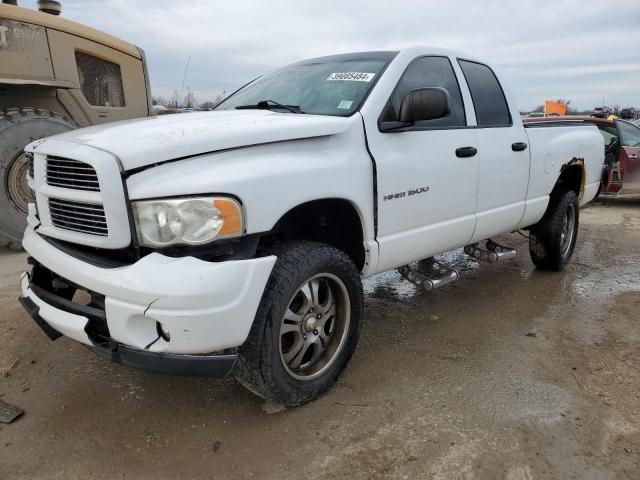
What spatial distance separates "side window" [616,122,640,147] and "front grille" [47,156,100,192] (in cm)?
929

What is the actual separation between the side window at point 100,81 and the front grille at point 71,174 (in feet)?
15.1

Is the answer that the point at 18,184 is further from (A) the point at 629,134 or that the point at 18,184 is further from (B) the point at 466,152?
(A) the point at 629,134

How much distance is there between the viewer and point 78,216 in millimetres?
2369

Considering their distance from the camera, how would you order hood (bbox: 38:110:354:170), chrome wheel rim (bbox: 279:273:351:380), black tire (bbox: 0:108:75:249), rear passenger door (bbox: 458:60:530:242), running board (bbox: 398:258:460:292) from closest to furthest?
hood (bbox: 38:110:354:170) → chrome wheel rim (bbox: 279:273:351:380) → running board (bbox: 398:258:460:292) → rear passenger door (bbox: 458:60:530:242) → black tire (bbox: 0:108:75:249)

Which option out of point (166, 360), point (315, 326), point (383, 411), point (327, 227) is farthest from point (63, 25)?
point (383, 411)

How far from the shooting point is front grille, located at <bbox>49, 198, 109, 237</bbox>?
225 cm

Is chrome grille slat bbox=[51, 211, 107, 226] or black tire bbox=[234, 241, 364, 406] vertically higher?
chrome grille slat bbox=[51, 211, 107, 226]

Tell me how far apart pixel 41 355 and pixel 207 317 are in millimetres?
1822

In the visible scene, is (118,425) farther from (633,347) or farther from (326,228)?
(633,347)

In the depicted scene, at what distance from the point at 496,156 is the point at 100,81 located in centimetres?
528

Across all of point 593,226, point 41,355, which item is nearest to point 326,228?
point 41,355

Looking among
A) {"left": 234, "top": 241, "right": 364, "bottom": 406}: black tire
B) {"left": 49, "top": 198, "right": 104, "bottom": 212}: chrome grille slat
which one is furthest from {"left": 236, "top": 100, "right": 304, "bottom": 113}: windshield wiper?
{"left": 49, "top": 198, "right": 104, "bottom": 212}: chrome grille slat

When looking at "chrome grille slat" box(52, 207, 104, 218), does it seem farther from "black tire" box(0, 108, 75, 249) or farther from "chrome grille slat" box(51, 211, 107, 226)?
"black tire" box(0, 108, 75, 249)

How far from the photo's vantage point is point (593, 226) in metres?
7.82
